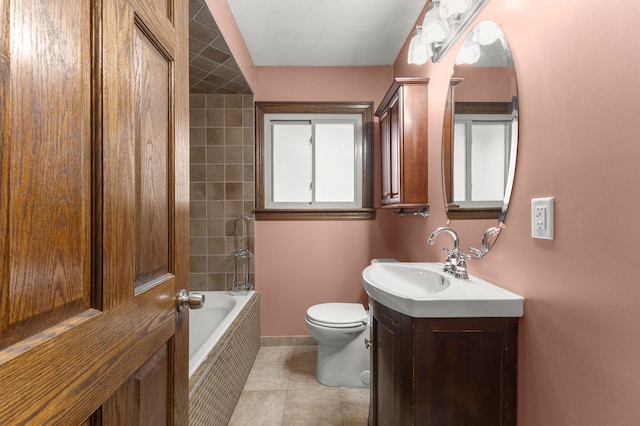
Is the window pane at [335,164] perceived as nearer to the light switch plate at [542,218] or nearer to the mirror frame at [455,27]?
the mirror frame at [455,27]

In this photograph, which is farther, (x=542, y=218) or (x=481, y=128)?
(x=481, y=128)

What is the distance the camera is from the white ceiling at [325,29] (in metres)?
2.03

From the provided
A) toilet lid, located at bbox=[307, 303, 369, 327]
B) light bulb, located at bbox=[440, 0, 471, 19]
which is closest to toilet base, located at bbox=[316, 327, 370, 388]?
toilet lid, located at bbox=[307, 303, 369, 327]

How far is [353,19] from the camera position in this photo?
216cm

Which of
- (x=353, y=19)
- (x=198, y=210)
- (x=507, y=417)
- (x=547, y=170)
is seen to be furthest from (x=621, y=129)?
(x=198, y=210)

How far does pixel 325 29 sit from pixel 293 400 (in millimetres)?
2376

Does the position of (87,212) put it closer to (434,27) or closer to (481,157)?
(481,157)

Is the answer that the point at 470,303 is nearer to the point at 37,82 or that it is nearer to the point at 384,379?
A: the point at 384,379

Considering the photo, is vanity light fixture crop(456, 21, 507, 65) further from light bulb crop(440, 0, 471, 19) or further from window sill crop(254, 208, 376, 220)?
window sill crop(254, 208, 376, 220)

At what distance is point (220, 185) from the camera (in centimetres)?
280

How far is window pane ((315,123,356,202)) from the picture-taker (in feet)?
9.52

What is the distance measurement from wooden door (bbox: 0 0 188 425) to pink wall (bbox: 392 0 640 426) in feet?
3.36

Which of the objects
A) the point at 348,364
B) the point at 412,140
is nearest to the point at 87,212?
the point at 412,140

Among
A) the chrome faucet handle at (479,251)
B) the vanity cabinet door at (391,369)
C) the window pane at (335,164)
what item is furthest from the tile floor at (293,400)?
the window pane at (335,164)
